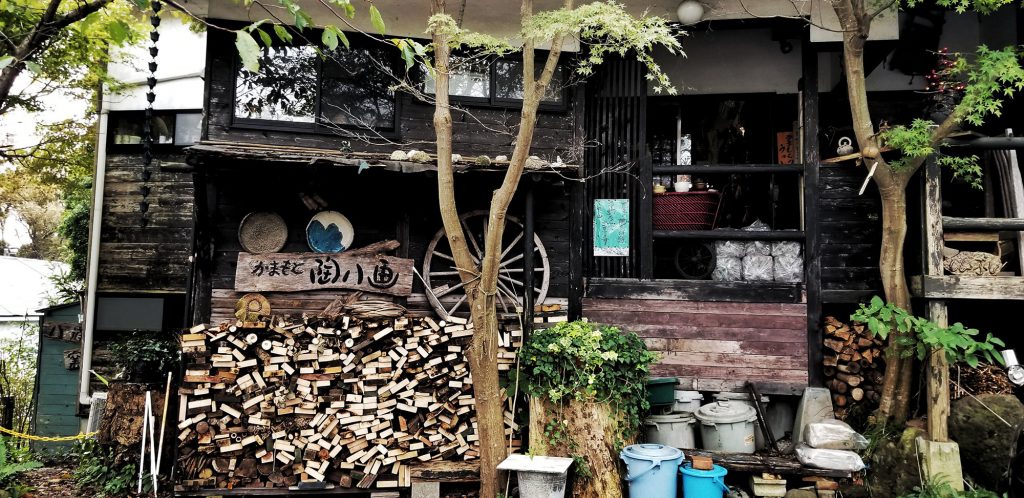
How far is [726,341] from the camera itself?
8.65 m

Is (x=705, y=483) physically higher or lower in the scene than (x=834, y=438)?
lower

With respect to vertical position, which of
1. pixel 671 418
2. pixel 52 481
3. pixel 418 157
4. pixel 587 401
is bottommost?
pixel 52 481

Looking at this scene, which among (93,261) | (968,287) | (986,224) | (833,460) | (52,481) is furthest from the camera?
(93,261)

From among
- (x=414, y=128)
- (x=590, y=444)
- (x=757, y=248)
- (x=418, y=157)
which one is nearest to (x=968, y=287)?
(x=757, y=248)

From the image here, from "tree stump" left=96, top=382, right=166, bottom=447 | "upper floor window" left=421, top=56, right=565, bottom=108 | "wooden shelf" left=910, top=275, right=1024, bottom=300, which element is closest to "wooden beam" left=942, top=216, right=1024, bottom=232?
"wooden shelf" left=910, top=275, right=1024, bottom=300

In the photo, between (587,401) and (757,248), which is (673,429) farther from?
(757,248)

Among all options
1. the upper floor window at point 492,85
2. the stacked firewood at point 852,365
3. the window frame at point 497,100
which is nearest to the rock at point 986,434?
the stacked firewood at point 852,365

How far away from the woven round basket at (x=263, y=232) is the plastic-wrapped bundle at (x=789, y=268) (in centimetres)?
706

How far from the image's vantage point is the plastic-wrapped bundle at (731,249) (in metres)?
9.02

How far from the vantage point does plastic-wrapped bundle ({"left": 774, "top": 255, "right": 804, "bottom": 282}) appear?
8.85 metres

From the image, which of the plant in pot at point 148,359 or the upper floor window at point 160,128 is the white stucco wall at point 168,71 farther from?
the plant in pot at point 148,359

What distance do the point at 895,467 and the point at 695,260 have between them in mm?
3632

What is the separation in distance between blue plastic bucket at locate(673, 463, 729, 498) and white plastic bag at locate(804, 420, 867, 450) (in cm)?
140

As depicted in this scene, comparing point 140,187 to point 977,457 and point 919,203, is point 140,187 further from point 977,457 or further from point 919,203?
point 977,457
